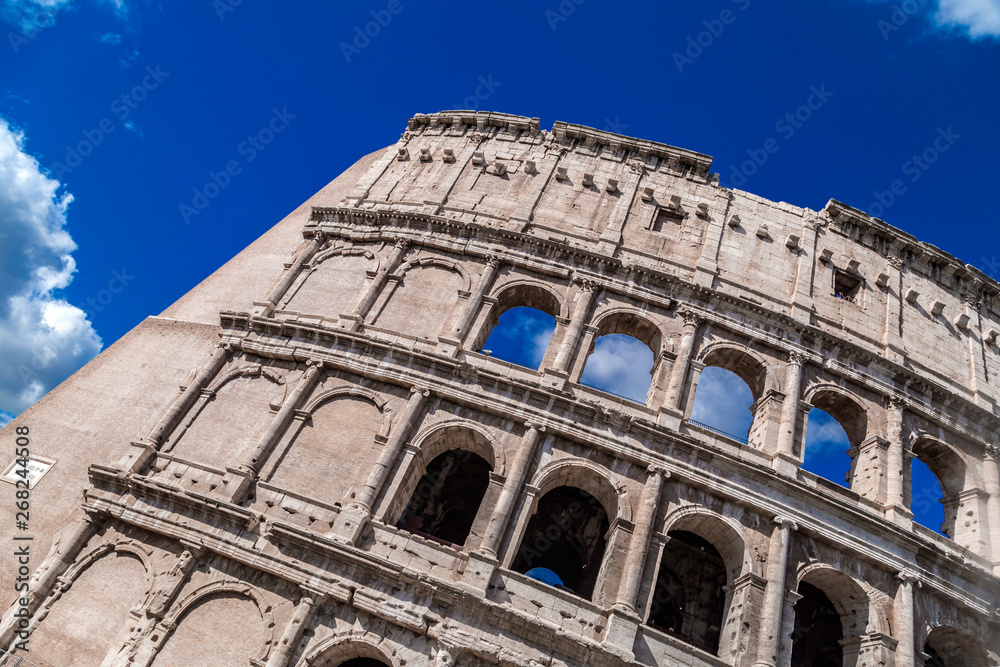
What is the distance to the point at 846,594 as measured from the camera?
45.9ft

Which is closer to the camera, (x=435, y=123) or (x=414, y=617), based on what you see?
(x=414, y=617)

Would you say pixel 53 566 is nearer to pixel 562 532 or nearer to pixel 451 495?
pixel 451 495

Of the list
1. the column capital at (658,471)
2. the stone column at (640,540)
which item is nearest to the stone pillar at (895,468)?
the column capital at (658,471)

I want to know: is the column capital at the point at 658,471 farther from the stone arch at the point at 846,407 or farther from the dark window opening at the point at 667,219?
the dark window opening at the point at 667,219

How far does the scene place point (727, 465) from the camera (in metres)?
14.2

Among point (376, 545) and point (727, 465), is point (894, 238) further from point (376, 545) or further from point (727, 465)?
point (376, 545)

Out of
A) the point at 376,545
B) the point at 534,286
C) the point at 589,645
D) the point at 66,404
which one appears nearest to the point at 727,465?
the point at 589,645

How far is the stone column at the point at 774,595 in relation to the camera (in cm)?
1227

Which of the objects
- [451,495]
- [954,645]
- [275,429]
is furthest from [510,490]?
[954,645]

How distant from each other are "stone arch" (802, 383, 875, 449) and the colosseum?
0.10m

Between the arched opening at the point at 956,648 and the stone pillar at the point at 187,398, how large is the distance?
17866 millimetres

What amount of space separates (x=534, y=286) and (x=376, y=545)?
7.97m

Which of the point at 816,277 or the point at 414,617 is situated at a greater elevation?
the point at 816,277

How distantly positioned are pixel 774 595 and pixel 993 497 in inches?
318
